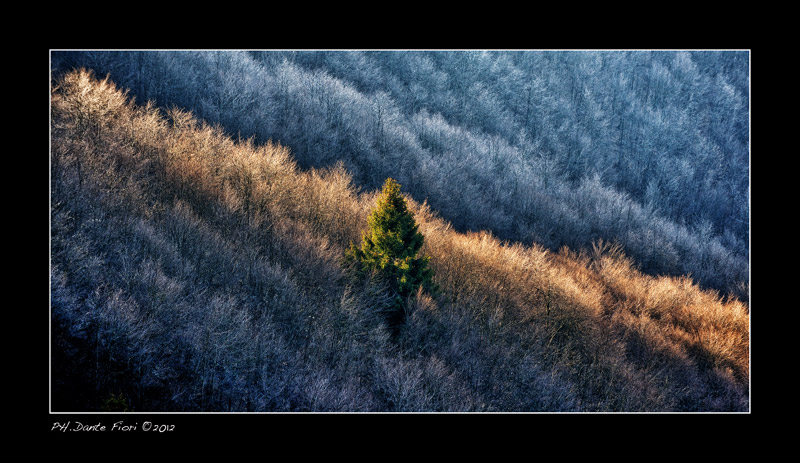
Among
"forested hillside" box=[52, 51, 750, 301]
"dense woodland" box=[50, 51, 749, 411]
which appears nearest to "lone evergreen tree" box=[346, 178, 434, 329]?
"dense woodland" box=[50, 51, 749, 411]

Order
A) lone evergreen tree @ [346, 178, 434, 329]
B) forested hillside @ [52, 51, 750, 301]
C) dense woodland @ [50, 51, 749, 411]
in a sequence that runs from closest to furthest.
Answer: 1. dense woodland @ [50, 51, 749, 411]
2. lone evergreen tree @ [346, 178, 434, 329]
3. forested hillside @ [52, 51, 750, 301]

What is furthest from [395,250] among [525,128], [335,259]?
[525,128]

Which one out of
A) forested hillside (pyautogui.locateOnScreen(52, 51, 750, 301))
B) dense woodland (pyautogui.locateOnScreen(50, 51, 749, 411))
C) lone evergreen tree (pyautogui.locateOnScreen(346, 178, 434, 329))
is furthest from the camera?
forested hillside (pyautogui.locateOnScreen(52, 51, 750, 301))

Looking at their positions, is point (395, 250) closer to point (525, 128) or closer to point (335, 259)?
point (335, 259)

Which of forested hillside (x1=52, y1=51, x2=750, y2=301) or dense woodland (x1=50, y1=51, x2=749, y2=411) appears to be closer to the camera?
dense woodland (x1=50, y1=51, x2=749, y2=411)

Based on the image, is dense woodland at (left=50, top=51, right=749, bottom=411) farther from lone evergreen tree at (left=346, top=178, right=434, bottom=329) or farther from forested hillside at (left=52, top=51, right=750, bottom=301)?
lone evergreen tree at (left=346, top=178, right=434, bottom=329)

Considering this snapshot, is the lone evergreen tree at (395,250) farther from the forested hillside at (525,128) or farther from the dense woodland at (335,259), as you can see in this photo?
the forested hillside at (525,128)
